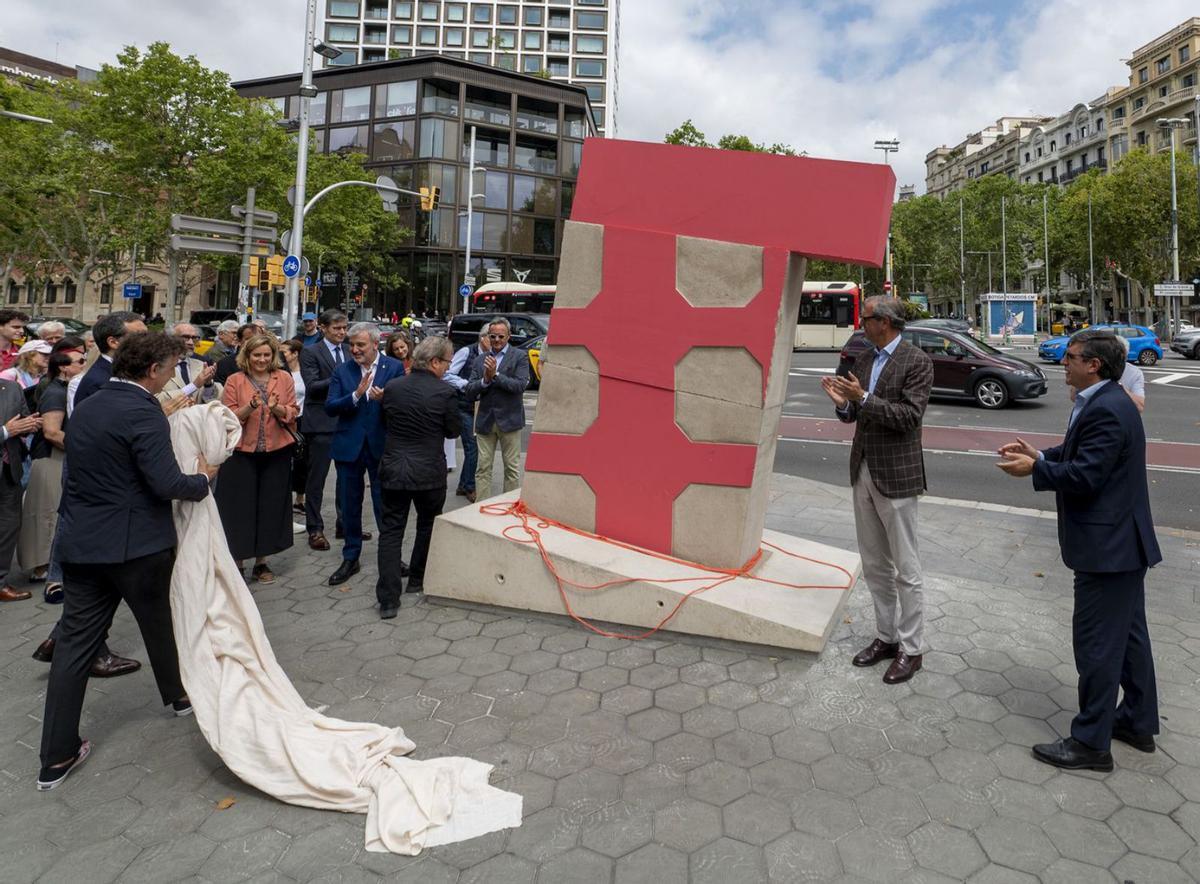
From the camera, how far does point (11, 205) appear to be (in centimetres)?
3253

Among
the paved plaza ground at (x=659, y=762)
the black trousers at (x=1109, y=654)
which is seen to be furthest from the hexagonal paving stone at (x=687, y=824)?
the black trousers at (x=1109, y=654)

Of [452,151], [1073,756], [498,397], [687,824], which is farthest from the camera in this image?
[452,151]

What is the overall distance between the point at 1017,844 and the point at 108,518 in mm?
3829

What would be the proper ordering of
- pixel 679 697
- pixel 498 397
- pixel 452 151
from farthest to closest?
pixel 452 151 < pixel 498 397 < pixel 679 697

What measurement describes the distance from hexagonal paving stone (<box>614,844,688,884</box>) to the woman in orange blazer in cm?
386

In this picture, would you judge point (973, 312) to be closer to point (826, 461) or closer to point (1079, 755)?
point (826, 461)

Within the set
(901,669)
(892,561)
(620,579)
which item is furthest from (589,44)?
(901,669)

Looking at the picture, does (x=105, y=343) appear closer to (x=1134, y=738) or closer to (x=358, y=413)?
(x=358, y=413)

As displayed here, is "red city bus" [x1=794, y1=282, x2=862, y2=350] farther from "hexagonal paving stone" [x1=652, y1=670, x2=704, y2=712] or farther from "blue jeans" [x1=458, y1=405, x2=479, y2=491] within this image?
"hexagonal paving stone" [x1=652, y1=670, x2=704, y2=712]

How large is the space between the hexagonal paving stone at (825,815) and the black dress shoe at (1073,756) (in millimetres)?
982

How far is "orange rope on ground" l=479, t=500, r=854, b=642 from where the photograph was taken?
4523mm

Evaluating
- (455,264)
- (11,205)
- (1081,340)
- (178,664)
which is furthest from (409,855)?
(455,264)

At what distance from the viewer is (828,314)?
35.1m

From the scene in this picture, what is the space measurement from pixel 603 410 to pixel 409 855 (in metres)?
2.96
